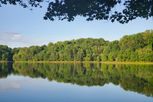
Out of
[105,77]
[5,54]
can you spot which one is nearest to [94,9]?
[105,77]

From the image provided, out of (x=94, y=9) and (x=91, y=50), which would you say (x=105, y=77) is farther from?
(x=91, y=50)

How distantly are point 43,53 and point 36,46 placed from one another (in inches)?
351

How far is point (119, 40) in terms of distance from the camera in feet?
308

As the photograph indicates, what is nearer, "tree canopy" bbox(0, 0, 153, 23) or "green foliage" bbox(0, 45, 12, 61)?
"tree canopy" bbox(0, 0, 153, 23)

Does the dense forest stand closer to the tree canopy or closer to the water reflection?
the water reflection

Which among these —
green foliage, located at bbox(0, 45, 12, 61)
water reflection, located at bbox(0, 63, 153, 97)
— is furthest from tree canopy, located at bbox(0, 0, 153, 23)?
green foliage, located at bbox(0, 45, 12, 61)

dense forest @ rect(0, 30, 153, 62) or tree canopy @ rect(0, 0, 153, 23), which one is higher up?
dense forest @ rect(0, 30, 153, 62)

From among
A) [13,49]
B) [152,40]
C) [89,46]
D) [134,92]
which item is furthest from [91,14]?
[13,49]

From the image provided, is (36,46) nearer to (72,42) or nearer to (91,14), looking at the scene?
(72,42)

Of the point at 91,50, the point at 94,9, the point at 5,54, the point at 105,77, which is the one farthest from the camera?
the point at 5,54

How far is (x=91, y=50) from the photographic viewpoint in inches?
4299

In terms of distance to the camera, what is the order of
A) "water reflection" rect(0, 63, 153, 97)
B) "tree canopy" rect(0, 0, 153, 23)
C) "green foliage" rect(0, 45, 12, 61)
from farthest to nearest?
1. "green foliage" rect(0, 45, 12, 61)
2. "water reflection" rect(0, 63, 153, 97)
3. "tree canopy" rect(0, 0, 153, 23)

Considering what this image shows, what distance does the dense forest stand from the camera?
84.4 m

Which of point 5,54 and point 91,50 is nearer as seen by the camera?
point 91,50
